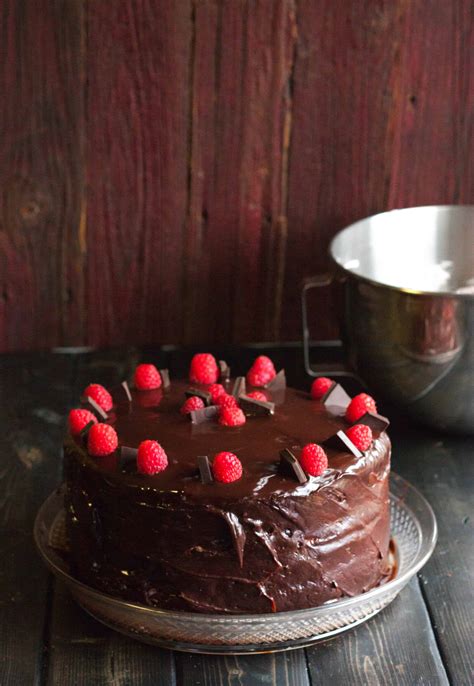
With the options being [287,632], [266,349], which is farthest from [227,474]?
[266,349]

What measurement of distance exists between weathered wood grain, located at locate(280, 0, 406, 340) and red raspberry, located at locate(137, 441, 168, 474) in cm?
98

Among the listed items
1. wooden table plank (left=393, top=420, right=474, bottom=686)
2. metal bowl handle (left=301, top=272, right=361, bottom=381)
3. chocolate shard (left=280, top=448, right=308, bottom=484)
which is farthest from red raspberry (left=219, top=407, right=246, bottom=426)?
metal bowl handle (left=301, top=272, right=361, bottom=381)

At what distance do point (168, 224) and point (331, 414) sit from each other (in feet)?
2.64

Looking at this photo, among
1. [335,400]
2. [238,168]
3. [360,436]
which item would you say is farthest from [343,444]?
[238,168]

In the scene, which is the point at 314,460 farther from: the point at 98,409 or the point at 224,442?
the point at 98,409

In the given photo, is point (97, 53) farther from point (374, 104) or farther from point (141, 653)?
point (141, 653)

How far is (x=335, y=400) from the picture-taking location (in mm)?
1493

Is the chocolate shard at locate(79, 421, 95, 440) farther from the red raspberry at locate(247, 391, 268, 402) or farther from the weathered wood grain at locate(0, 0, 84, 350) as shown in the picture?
the weathered wood grain at locate(0, 0, 84, 350)

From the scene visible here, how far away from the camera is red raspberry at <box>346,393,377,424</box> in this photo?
144cm

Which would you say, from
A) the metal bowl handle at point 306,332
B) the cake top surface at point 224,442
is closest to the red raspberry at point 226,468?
the cake top surface at point 224,442

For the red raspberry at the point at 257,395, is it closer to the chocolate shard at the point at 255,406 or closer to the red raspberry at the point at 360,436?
the chocolate shard at the point at 255,406

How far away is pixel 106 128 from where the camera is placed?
204cm

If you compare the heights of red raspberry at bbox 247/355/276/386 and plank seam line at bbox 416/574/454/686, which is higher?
red raspberry at bbox 247/355/276/386

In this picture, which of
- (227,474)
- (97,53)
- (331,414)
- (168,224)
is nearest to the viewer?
(227,474)
